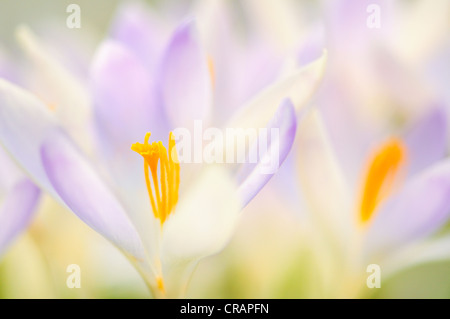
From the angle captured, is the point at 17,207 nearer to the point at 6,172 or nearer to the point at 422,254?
the point at 6,172

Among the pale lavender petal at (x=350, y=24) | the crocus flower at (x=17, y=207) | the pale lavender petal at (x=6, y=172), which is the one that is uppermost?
the pale lavender petal at (x=350, y=24)

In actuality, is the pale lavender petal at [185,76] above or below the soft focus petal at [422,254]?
above

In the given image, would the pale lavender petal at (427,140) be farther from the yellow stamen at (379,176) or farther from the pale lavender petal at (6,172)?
the pale lavender petal at (6,172)

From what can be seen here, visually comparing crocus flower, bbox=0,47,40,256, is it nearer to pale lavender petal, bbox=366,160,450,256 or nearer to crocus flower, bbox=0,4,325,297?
crocus flower, bbox=0,4,325,297

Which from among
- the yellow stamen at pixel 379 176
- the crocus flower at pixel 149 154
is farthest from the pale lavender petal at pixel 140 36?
the yellow stamen at pixel 379 176

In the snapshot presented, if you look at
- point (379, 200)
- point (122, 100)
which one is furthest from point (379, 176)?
point (122, 100)

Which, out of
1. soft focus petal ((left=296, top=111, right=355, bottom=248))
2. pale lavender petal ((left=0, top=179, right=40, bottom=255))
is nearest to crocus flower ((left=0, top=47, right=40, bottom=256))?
pale lavender petal ((left=0, top=179, right=40, bottom=255))
